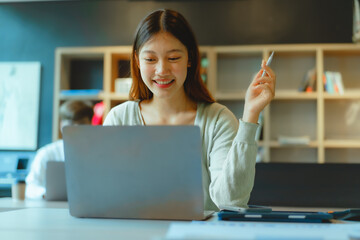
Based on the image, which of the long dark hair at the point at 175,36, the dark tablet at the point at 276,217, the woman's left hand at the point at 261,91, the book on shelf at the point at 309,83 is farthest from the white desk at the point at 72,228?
the book on shelf at the point at 309,83

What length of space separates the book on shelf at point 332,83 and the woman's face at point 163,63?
114 inches

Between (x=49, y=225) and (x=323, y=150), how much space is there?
3460mm

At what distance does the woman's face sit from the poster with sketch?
11.6ft

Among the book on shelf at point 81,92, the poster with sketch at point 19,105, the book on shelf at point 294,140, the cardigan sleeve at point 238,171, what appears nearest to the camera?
the cardigan sleeve at point 238,171

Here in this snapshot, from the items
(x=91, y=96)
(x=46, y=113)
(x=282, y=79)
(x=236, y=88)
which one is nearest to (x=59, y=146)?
(x=91, y=96)

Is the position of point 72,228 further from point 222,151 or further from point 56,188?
point 56,188

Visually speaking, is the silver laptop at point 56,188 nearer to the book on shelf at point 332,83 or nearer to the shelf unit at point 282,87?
the shelf unit at point 282,87

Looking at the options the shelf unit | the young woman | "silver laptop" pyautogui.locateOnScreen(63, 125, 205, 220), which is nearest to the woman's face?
the young woman

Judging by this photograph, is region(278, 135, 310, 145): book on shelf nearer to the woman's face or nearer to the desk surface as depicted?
the woman's face

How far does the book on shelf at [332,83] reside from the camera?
13.3 feet

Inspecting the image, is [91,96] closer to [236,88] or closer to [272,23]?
[236,88]

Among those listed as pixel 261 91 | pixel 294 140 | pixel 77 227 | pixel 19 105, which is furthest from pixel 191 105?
pixel 19 105

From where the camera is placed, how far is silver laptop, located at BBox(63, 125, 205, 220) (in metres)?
0.96

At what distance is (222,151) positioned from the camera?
1.43 m
